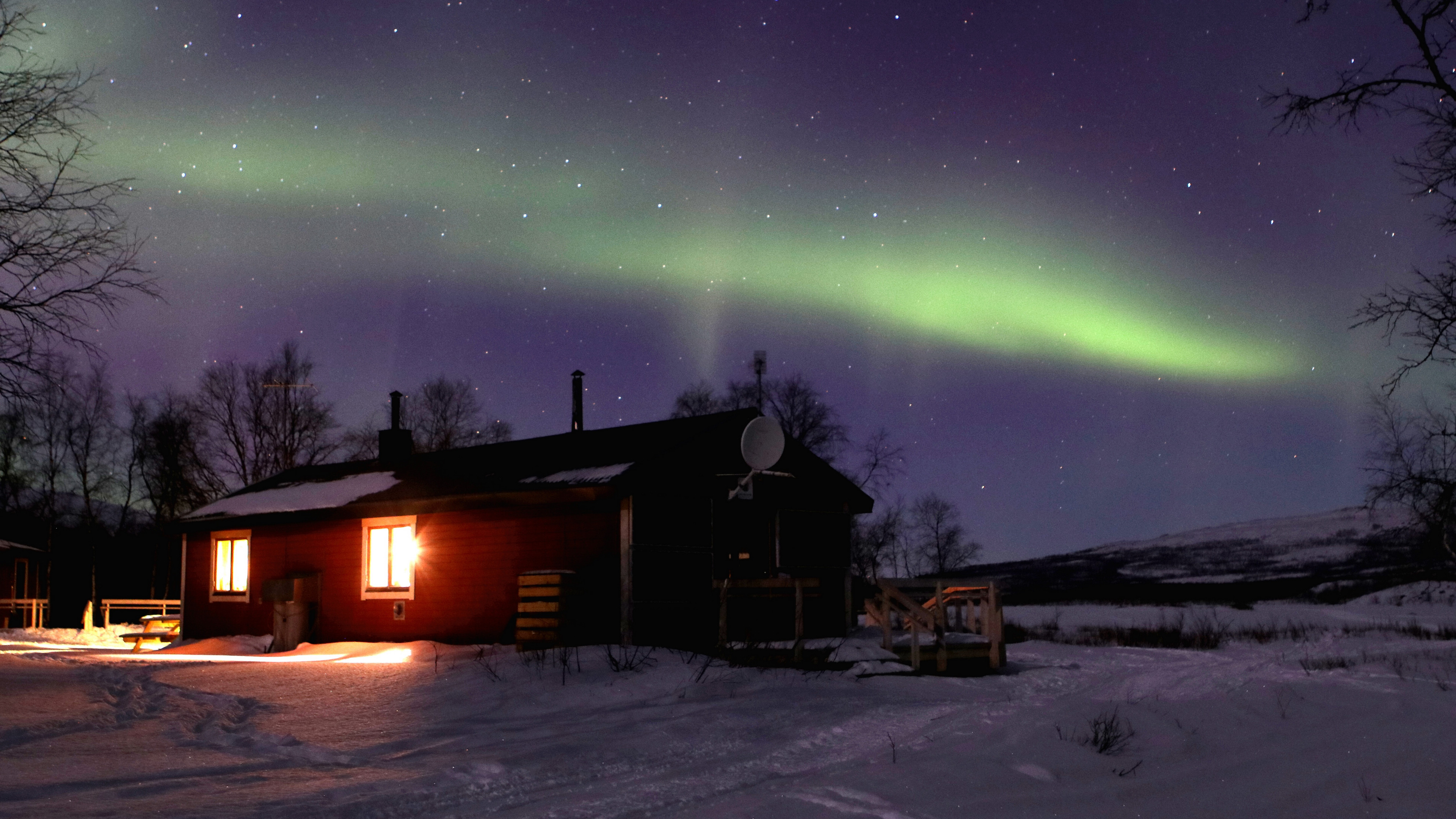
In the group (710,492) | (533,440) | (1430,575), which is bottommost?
(1430,575)

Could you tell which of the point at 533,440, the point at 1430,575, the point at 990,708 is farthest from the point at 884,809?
the point at 1430,575

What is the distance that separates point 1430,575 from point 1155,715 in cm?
4082

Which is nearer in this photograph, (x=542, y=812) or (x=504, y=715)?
(x=542, y=812)

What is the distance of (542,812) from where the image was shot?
21.6ft

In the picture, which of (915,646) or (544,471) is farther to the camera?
(544,471)

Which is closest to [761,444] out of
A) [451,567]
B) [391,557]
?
[451,567]

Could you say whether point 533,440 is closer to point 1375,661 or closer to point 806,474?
point 806,474

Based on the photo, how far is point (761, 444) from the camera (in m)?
18.5

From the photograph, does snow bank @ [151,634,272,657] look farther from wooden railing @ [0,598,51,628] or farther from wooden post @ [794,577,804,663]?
wooden railing @ [0,598,51,628]

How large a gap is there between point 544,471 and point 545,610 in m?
3.91

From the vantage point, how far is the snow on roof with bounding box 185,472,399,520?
2297 cm

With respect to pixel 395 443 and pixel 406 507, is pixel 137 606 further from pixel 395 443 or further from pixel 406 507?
pixel 406 507

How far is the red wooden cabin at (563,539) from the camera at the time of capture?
1825 cm

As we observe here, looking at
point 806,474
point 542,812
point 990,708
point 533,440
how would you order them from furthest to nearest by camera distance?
1. point 533,440
2. point 806,474
3. point 990,708
4. point 542,812
